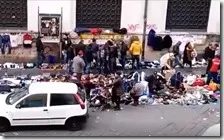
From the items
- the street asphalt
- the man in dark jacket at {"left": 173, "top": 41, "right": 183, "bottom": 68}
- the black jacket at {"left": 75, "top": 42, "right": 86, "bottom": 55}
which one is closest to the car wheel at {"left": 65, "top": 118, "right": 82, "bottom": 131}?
the street asphalt

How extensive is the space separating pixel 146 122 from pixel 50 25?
264 inches

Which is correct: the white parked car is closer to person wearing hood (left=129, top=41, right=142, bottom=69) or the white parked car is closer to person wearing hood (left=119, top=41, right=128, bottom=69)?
person wearing hood (left=119, top=41, right=128, bottom=69)

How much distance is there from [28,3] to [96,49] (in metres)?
3.41

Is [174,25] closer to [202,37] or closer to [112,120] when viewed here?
[202,37]

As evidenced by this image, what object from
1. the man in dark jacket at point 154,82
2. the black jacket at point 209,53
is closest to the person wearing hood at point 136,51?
the man in dark jacket at point 154,82

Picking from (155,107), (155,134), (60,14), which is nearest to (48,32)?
(60,14)

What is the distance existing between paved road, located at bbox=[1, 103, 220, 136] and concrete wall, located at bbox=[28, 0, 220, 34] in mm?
5091

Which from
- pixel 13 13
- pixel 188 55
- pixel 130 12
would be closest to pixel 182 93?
pixel 188 55

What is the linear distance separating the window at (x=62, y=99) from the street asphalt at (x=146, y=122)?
87 centimetres

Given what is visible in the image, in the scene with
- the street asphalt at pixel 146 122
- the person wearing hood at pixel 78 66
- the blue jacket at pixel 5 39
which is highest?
the blue jacket at pixel 5 39

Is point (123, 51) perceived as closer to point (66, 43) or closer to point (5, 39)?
point (66, 43)

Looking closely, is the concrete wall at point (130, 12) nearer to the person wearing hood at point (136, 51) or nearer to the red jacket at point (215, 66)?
the person wearing hood at point (136, 51)

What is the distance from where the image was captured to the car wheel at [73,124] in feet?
42.6

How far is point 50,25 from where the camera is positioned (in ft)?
60.4
